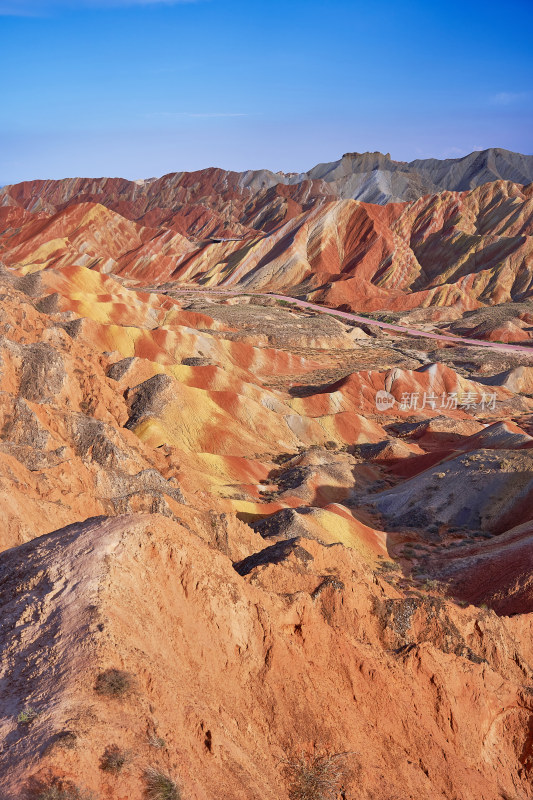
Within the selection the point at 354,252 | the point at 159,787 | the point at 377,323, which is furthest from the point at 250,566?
the point at 354,252

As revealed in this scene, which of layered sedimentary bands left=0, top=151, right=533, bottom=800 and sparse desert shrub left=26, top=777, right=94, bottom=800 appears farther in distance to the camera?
layered sedimentary bands left=0, top=151, right=533, bottom=800

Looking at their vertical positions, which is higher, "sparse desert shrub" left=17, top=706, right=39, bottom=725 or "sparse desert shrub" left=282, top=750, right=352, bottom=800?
"sparse desert shrub" left=17, top=706, right=39, bottom=725

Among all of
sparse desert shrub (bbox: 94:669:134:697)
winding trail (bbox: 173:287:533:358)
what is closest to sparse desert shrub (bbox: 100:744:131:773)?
sparse desert shrub (bbox: 94:669:134:697)

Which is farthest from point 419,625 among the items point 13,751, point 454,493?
point 454,493

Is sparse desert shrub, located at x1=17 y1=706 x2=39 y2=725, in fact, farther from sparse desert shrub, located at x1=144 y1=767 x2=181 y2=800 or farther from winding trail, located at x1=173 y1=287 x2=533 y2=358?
winding trail, located at x1=173 y1=287 x2=533 y2=358

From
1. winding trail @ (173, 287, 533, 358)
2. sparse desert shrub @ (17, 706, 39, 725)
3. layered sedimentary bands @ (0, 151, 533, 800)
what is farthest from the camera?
winding trail @ (173, 287, 533, 358)

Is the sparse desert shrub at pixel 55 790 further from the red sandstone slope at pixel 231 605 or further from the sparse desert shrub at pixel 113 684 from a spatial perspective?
the sparse desert shrub at pixel 113 684

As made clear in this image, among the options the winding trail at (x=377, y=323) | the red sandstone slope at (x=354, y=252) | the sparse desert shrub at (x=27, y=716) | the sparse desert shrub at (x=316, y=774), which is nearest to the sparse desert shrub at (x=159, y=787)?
the sparse desert shrub at (x=27, y=716)
